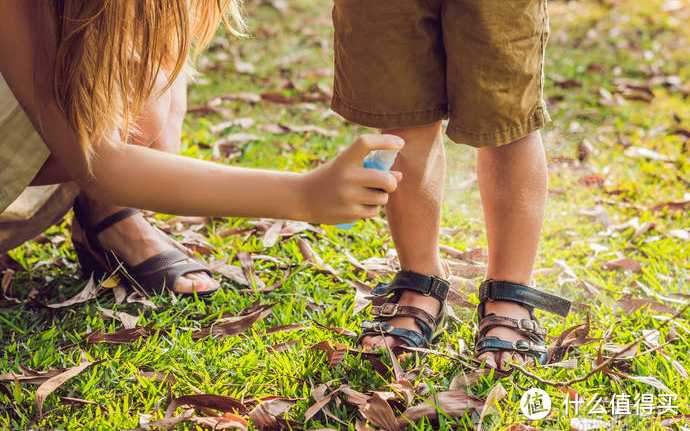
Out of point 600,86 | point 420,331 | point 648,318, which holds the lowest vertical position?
point 420,331

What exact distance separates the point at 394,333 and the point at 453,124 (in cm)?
52

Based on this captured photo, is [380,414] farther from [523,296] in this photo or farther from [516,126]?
[516,126]

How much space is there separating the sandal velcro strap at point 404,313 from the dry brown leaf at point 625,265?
74 cm

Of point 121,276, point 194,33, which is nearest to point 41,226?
point 121,276

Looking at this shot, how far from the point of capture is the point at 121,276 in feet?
6.55

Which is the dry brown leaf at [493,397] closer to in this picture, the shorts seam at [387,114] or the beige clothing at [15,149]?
the shorts seam at [387,114]

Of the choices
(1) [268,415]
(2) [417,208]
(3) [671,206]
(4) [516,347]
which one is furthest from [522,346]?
(3) [671,206]

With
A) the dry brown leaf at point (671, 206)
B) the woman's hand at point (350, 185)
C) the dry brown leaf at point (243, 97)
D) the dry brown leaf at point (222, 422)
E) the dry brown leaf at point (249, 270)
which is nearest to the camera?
the woman's hand at point (350, 185)

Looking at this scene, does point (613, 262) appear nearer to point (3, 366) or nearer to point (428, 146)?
point (428, 146)

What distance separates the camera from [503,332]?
1.66m

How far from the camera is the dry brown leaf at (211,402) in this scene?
1438mm

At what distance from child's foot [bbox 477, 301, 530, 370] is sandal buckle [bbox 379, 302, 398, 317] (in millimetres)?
228

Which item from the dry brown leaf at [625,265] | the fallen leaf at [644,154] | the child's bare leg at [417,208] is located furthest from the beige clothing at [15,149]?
the fallen leaf at [644,154]

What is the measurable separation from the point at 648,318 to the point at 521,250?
44 centimetres
